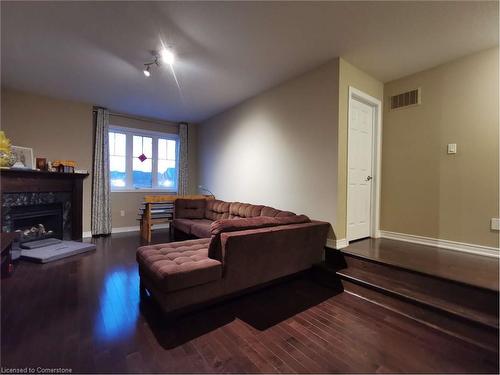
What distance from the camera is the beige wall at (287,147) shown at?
9.64 ft

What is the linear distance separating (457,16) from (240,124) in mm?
3209

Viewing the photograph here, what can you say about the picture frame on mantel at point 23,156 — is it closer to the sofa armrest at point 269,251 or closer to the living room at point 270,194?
the living room at point 270,194

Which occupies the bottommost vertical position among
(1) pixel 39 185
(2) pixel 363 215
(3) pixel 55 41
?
(2) pixel 363 215

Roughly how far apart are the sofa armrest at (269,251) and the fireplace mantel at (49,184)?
376cm

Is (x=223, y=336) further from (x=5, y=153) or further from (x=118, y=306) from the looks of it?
(x=5, y=153)

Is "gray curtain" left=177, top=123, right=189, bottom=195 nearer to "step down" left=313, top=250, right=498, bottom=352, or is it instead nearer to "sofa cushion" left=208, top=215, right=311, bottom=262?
"sofa cushion" left=208, top=215, right=311, bottom=262

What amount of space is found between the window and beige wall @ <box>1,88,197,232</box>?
307mm

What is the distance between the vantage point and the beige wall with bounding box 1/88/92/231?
3.97 metres

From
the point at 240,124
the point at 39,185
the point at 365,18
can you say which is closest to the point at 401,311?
the point at 365,18

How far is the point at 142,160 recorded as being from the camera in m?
5.53

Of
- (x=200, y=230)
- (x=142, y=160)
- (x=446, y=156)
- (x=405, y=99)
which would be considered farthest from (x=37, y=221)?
(x=446, y=156)

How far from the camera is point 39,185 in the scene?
12.8ft

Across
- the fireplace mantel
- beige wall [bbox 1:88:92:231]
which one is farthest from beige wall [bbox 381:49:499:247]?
beige wall [bbox 1:88:92:231]

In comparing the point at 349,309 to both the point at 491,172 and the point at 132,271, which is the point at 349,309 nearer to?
the point at 491,172
